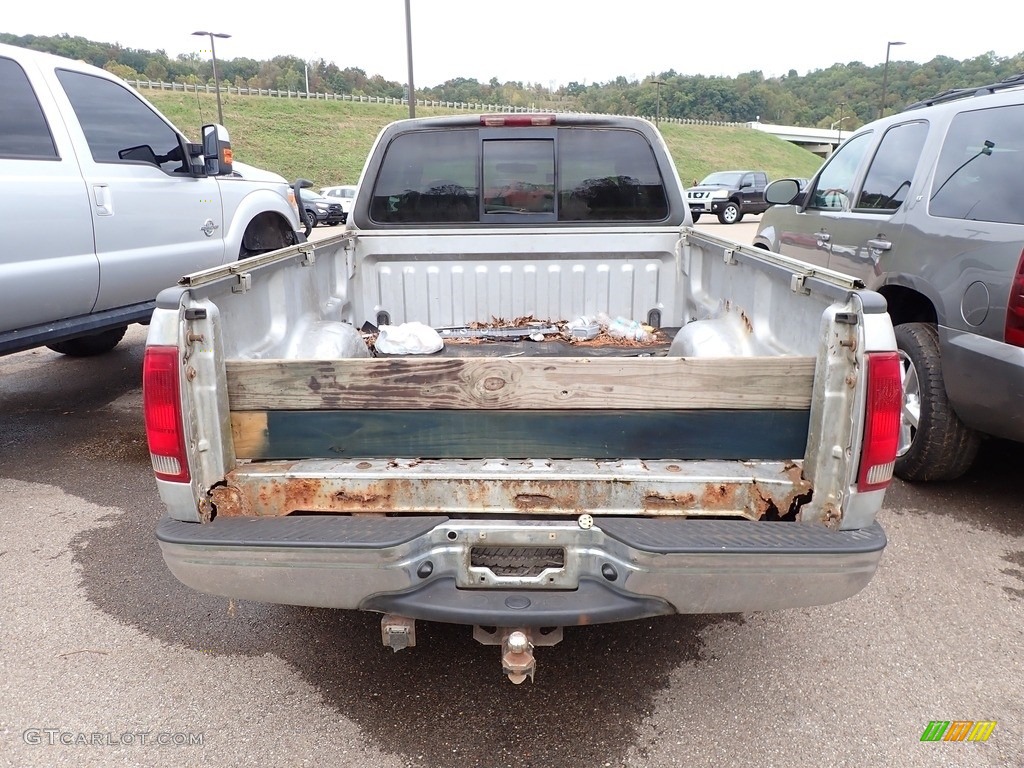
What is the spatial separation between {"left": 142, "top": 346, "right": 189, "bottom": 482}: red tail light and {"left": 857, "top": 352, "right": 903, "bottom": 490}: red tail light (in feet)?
6.42

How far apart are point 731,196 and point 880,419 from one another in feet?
78.4

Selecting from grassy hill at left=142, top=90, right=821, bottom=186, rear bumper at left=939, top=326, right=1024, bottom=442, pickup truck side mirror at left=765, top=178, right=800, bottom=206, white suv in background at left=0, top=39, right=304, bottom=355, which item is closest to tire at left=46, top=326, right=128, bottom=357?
white suv in background at left=0, top=39, right=304, bottom=355

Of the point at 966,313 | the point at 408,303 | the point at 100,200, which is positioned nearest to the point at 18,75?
the point at 100,200

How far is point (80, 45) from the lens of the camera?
228ft

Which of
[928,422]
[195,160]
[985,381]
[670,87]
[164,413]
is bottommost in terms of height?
[928,422]

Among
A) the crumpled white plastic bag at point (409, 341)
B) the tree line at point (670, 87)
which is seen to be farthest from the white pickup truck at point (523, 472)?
the tree line at point (670, 87)

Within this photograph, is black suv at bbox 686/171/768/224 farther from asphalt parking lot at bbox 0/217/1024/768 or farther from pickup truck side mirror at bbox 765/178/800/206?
asphalt parking lot at bbox 0/217/1024/768

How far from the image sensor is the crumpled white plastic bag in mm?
3752

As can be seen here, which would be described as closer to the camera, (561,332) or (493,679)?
(493,679)

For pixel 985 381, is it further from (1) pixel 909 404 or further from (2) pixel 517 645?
(2) pixel 517 645

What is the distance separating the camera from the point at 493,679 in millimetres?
2611

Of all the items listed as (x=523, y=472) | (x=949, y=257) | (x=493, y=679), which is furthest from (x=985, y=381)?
(x=493, y=679)

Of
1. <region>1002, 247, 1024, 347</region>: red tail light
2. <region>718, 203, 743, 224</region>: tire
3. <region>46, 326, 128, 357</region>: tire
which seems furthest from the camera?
<region>718, 203, 743, 224</region>: tire

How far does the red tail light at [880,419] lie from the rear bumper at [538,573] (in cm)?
18
